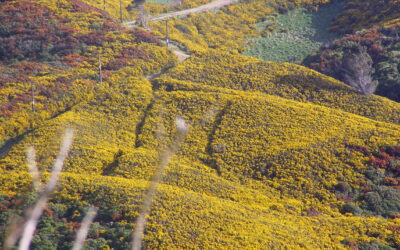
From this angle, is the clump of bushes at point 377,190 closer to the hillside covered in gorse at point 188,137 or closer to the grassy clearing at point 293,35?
the hillside covered in gorse at point 188,137

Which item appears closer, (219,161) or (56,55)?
(219,161)

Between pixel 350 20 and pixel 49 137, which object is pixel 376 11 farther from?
pixel 49 137

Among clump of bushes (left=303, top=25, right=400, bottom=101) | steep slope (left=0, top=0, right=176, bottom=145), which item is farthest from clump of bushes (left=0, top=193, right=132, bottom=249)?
clump of bushes (left=303, top=25, right=400, bottom=101)

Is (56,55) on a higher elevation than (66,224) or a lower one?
higher

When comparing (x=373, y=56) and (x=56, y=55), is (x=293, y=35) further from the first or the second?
(x=56, y=55)

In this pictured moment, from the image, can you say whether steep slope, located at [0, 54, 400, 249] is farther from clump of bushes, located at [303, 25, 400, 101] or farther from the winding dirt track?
the winding dirt track

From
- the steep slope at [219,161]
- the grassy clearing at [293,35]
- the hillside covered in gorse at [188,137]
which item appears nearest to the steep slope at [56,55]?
the hillside covered in gorse at [188,137]

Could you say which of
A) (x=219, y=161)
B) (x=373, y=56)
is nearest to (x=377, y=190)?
(x=219, y=161)

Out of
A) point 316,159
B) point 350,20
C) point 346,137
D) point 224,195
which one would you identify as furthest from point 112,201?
point 350,20
